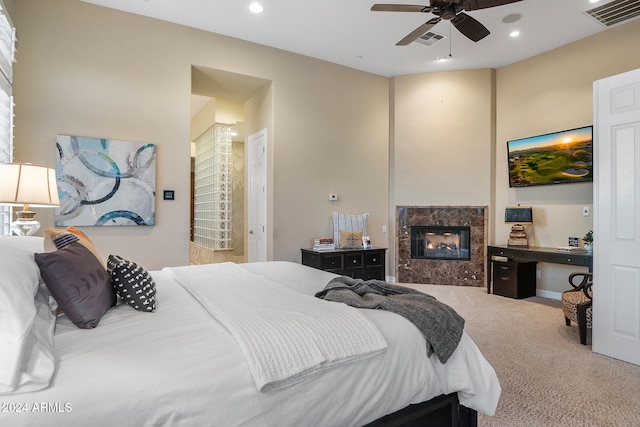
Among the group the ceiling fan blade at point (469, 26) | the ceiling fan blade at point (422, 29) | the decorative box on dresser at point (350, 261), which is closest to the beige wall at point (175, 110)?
the decorative box on dresser at point (350, 261)

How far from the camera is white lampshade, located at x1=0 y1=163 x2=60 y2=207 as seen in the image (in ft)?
7.83

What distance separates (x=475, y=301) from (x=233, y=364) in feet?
14.7

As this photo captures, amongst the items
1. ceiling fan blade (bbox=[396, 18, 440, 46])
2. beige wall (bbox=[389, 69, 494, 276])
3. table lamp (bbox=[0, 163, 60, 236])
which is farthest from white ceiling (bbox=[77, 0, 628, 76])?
table lamp (bbox=[0, 163, 60, 236])

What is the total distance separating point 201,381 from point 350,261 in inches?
159

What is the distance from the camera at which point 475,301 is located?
4.91 metres

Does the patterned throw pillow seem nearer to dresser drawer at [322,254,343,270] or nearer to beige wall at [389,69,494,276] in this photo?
dresser drawer at [322,254,343,270]

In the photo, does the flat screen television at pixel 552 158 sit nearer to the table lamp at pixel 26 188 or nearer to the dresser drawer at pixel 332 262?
the dresser drawer at pixel 332 262

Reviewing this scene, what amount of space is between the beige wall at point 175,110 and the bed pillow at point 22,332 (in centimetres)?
301

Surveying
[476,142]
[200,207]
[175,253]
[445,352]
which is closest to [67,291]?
[445,352]

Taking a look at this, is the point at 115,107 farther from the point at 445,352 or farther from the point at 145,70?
the point at 445,352

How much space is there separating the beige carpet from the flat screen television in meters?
1.90

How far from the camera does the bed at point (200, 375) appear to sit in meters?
1.00

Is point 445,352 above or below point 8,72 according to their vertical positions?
below

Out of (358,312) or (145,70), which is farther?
(145,70)
